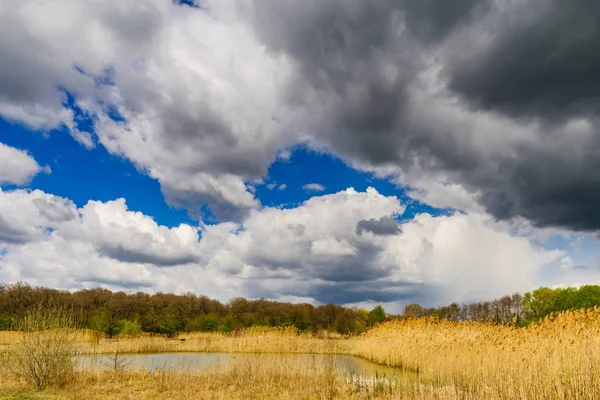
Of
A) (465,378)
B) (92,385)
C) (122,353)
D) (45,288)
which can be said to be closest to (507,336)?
(465,378)

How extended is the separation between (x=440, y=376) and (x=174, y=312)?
54.9m

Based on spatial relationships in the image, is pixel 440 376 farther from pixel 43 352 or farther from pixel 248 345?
pixel 248 345

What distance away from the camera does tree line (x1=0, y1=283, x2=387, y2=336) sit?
160 ft

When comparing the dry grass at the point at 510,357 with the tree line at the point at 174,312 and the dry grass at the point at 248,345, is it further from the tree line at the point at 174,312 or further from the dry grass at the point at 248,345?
the tree line at the point at 174,312

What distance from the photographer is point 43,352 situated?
1470 centimetres

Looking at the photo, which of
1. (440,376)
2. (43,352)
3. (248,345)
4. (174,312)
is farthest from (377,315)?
(43,352)

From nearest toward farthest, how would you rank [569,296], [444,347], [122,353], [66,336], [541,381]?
[541,381], [66,336], [444,347], [122,353], [569,296]

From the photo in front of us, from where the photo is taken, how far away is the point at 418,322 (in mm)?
23266

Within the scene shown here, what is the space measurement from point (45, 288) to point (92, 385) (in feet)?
218

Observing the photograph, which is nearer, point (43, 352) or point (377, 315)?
point (43, 352)

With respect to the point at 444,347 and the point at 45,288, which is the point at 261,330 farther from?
the point at 45,288

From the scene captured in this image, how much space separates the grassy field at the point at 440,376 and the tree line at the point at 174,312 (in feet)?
85.2

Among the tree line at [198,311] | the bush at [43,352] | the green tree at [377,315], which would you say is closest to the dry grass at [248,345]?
the tree line at [198,311]

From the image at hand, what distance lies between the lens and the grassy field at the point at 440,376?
10.1m
